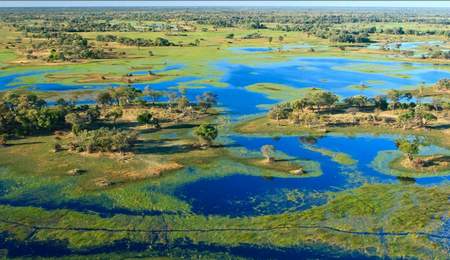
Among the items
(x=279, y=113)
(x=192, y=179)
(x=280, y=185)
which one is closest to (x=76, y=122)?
(x=192, y=179)

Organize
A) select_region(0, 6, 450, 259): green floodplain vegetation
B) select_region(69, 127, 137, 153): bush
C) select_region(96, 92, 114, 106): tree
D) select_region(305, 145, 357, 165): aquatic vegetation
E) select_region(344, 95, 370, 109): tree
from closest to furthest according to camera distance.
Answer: select_region(0, 6, 450, 259): green floodplain vegetation, select_region(305, 145, 357, 165): aquatic vegetation, select_region(69, 127, 137, 153): bush, select_region(96, 92, 114, 106): tree, select_region(344, 95, 370, 109): tree

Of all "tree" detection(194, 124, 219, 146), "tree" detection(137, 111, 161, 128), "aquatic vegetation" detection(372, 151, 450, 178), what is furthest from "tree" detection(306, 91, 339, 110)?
"tree" detection(137, 111, 161, 128)

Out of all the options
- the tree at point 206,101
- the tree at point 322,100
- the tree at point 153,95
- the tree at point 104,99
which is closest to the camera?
the tree at point 322,100

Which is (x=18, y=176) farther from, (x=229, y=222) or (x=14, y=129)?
(x=229, y=222)

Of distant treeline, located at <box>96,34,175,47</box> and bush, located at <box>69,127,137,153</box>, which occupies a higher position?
distant treeline, located at <box>96,34,175,47</box>

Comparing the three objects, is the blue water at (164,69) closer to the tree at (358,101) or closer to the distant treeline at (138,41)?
the distant treeline at (138,41)

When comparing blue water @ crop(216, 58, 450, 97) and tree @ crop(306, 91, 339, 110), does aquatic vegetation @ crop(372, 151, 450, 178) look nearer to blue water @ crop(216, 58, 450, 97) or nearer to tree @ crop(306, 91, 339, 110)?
tree @ crop(306, 91, 339, 110)

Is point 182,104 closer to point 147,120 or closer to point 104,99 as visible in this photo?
point 147,120

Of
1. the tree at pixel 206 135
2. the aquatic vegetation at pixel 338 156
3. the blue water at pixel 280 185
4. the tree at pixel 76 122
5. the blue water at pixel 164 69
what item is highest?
the blue water at pixel 164 69

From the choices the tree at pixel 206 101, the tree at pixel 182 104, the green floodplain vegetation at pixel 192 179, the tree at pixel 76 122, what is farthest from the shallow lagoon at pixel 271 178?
the tree at pixel 76 122
